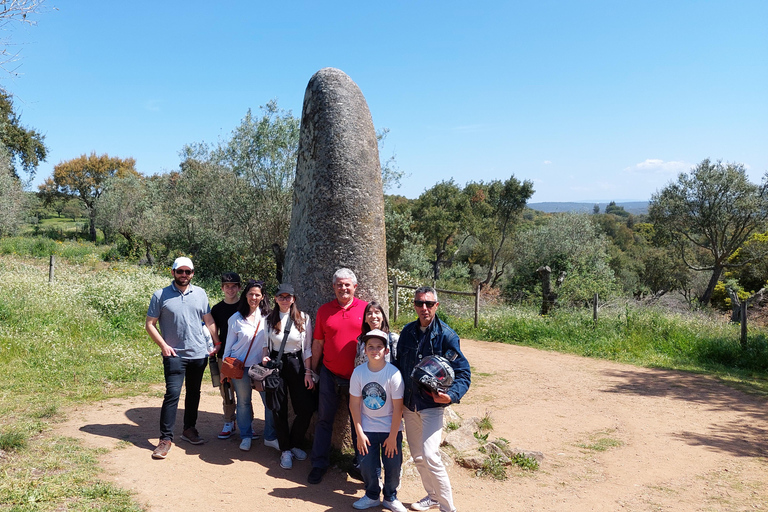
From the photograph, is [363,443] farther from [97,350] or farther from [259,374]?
[97,350]

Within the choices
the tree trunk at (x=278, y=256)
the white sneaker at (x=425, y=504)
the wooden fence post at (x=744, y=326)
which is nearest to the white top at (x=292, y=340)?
the white sneaker at (x=425, y=504)

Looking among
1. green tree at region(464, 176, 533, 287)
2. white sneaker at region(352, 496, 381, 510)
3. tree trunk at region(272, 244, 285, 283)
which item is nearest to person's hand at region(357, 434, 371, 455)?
white sneaker at region(352, 496, 381, 510)

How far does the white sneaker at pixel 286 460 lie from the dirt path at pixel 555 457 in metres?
0.05

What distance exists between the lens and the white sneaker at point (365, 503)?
404cm

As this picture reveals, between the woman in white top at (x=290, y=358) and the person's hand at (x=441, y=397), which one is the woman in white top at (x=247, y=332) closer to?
the woman in white top at (x=290, y=358)

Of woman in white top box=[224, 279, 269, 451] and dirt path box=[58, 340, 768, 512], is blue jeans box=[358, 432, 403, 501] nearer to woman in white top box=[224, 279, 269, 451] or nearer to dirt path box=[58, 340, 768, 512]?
dirt path box=[58, 340, 768, 512]

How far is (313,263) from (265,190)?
12028 millimetres

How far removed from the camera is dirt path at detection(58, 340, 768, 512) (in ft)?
14.0

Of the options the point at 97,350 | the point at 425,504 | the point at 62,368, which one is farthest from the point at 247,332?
the point at 97,350

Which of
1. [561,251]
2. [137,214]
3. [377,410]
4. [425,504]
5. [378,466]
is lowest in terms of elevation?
[425,504]

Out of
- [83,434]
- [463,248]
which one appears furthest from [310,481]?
[463,248]

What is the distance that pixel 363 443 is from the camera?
12.7ft

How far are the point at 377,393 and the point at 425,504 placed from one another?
1.08 m

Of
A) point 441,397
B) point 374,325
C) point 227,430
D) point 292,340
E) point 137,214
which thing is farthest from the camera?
point 137,214
